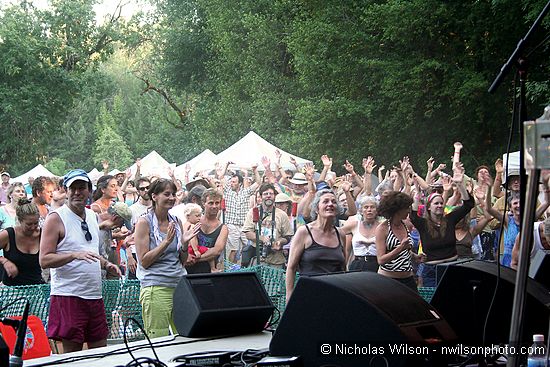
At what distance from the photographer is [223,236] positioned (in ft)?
25.4

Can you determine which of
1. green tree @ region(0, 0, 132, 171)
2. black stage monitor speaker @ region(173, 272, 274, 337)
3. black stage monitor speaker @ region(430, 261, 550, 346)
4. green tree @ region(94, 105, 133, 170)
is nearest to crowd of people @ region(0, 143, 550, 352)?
black stage monitor speaker @ region(430, 261, 550, 346)

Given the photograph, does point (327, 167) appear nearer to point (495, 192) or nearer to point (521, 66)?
point (495, 192)

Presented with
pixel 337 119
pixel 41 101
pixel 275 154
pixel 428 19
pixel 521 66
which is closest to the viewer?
pixel 521 66

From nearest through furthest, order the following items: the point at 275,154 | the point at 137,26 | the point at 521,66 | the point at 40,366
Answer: the point at 521,66 → the point at 40,366 → the point at 275,154 → the point at 137,26

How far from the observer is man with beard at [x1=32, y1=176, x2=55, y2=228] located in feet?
32.2

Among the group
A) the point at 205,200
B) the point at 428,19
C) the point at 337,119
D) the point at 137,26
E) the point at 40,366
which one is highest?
the point at 137,26

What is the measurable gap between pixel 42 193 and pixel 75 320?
453 centimetres

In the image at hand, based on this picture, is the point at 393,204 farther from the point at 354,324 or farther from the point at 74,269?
the point at 354,324

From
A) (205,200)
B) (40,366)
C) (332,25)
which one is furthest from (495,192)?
(332,25)

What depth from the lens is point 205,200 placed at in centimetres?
811

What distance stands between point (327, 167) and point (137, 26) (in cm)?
2635

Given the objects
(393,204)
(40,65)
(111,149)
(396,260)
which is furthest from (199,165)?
(111,149)

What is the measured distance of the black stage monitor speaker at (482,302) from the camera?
12.6 ft

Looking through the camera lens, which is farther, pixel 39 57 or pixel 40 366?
pixel 39 57
